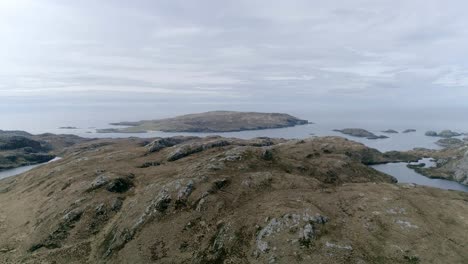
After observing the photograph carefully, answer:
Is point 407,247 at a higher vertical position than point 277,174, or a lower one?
lower

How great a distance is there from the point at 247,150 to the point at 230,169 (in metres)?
11.9

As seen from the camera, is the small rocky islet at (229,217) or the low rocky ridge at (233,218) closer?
the low rocky ridge at (233,218)

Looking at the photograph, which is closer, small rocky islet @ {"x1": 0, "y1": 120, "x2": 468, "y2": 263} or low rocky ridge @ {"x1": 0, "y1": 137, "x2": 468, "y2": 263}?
low rocky ridge @ {"x1": 0, "y1": 137, "x2": 468, "y2": 263}

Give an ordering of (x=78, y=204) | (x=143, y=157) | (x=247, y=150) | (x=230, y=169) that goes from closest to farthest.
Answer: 1. (x=78, y=204)
2. (x=230, y=169)
3. (x=247, y=150)
4. (x=143, y=157)

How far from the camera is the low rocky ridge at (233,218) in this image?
151 feet

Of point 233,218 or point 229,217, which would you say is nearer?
point 233,218

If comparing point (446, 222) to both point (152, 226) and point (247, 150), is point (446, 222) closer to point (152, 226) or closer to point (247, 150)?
point (247, 150)

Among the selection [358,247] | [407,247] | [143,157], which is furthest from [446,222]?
[143,157]

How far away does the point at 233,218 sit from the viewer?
5319 cm

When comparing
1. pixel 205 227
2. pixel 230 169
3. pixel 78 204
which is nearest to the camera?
pixel 205 227

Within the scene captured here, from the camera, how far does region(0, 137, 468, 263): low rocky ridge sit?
46.0 metres

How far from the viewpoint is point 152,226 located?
179 feet

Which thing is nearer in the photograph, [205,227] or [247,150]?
[205,227]

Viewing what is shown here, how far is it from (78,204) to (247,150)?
40.8 m
